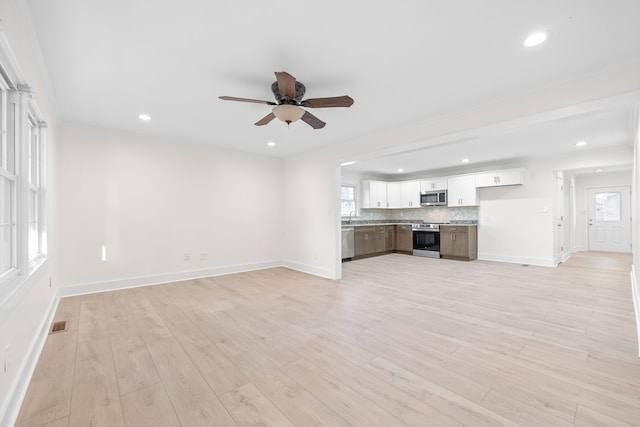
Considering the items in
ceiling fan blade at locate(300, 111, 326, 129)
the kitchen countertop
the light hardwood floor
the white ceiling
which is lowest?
the light hardwood floor

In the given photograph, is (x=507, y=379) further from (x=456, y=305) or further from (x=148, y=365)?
(x=148, y=365)

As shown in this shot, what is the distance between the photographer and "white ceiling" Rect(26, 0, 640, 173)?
1.81m

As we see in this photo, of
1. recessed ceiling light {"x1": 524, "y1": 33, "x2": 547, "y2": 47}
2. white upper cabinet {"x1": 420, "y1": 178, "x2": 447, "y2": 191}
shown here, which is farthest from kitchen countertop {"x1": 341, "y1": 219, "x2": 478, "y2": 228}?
recessed ceiling light {"x1": 524, "y1": 33, "x2": 547, "y2": 47}

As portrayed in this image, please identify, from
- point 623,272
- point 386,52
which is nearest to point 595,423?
point 386,52

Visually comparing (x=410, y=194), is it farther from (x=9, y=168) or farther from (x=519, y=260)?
(x=9, y=168)

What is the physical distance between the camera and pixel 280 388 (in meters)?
1.88

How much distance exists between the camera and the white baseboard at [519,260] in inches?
237

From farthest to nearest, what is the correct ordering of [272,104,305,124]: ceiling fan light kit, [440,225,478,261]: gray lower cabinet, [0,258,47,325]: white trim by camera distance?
[440,225,478,261]: gray lower cabinet < [272,104,305,124]: ceiling fan light kit < [0,258,47,325]: white trim

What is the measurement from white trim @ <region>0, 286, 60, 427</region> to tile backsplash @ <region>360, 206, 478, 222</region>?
6936 mm

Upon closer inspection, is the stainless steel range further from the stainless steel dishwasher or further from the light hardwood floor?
the light hardwood floor

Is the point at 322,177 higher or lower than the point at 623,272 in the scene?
higher

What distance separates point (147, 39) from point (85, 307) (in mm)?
3320

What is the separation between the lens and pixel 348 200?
800 centimetres

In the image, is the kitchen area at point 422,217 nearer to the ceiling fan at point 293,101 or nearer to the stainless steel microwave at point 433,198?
the stainless steel microwave at point 433,198
